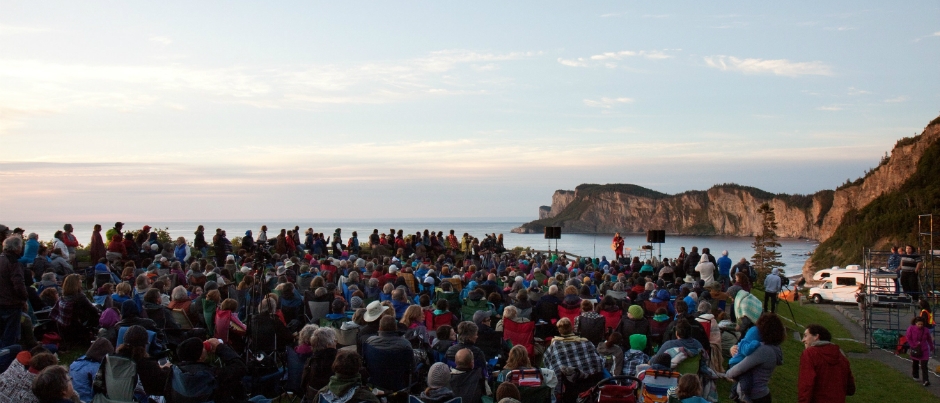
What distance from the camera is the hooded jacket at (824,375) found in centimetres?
587

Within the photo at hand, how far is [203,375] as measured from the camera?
236 inches

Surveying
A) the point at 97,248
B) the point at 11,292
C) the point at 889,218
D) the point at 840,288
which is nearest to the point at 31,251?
the point at 97,248

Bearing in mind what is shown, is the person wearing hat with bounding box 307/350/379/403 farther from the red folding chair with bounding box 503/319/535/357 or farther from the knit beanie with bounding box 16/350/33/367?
the red folding chair with bounding box 503/319/535/357

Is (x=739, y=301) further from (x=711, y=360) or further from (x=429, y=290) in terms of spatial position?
(x=429, y=290)

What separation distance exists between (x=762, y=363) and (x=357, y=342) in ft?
13.8

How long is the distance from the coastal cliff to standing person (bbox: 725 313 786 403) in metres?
45.0

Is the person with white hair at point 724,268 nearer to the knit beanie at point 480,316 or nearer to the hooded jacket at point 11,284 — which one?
the knit beanie at point 480,316

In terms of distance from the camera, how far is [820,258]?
192 ft

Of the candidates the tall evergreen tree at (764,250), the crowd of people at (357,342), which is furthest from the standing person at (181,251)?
the tall evergreen tree at (764,250)

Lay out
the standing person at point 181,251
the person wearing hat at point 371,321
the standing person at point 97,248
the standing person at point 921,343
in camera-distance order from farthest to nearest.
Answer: the standing person at point 181,251, the standing person at point 97,248, the standing person at point 921,343, the person wearing hat at point 371,321

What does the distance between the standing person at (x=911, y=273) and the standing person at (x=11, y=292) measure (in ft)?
50.6

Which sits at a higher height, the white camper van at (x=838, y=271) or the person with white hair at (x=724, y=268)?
the person with white hair at (x=724, y=268)

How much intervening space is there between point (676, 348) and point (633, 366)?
0.65 metres

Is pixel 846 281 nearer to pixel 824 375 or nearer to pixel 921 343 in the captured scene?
pixel 921 343
